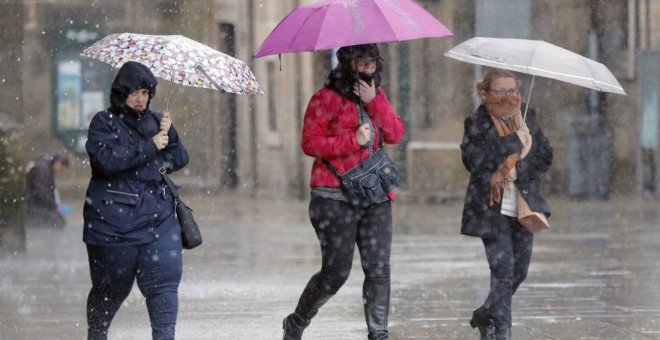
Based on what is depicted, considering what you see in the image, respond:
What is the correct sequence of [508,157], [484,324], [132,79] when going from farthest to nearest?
[484,324] → [508,157] → [132,79]

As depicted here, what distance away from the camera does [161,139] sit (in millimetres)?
7488

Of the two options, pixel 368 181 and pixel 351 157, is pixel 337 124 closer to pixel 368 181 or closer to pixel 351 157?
pixel 351 157

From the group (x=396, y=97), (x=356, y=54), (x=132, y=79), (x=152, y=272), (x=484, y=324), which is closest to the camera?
(x=132, y=79)

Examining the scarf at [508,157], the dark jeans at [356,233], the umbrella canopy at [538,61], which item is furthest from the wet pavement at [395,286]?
the umbrella canopy at [538,61]

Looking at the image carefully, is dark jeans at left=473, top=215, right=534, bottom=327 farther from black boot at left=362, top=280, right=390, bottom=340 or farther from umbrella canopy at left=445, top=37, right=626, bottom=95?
umbrella canopy at left=445, top=37, right=626, bottom=95

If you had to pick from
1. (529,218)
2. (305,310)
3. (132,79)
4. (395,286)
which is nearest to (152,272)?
(132,79)

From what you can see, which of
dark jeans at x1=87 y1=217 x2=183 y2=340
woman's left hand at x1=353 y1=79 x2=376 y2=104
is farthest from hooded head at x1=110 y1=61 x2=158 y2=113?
woman's left hand at x1=353 y1=79 x2=376 y2=104

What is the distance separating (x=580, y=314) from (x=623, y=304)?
0.74m

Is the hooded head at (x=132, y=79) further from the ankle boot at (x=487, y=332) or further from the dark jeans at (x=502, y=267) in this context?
the ankle boot at (x=487, y=332)

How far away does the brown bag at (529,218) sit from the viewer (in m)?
8.33

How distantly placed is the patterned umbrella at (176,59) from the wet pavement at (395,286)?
2140 mm

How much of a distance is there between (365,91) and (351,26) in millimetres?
404

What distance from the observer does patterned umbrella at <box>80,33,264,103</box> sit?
Answer: 24.9ft

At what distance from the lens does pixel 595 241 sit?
17.1 meters
